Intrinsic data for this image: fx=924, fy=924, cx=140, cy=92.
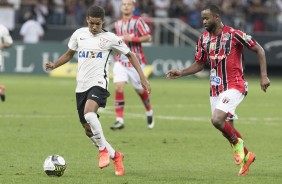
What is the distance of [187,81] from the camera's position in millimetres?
33281

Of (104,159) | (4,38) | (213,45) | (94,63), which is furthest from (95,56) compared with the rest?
(4,38)

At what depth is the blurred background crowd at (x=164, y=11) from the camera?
3569 cm

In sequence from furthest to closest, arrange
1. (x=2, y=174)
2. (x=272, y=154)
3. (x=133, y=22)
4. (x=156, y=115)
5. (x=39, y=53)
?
1. (x=39, y=53)
2. (x=156, y=115)
3. (x=133, y=22)
4. (x=272, y=154)
5. (x=2, y=174)

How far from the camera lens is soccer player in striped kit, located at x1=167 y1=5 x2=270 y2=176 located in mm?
11641

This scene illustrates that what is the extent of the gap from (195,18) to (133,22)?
18.0 m

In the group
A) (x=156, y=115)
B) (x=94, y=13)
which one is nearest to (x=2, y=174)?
(x=94, y=13)

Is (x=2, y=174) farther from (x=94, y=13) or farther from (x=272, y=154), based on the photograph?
(x=272, y=154)

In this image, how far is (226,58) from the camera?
1184 cm

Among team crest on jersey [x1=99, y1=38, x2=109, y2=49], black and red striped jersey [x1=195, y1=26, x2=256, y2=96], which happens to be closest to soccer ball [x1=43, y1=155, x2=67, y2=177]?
team crest on jersey [x1=99, y1=38, x2=109, y2=49]

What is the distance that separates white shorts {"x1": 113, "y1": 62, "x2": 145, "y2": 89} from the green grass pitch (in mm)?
900

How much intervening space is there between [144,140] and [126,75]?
2674mm

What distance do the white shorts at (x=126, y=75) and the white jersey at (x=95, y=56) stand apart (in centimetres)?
613

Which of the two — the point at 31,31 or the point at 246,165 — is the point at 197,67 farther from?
the point at 31,31

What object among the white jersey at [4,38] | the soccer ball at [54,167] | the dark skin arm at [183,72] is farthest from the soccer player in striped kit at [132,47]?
the soccer ball at [54,167]
